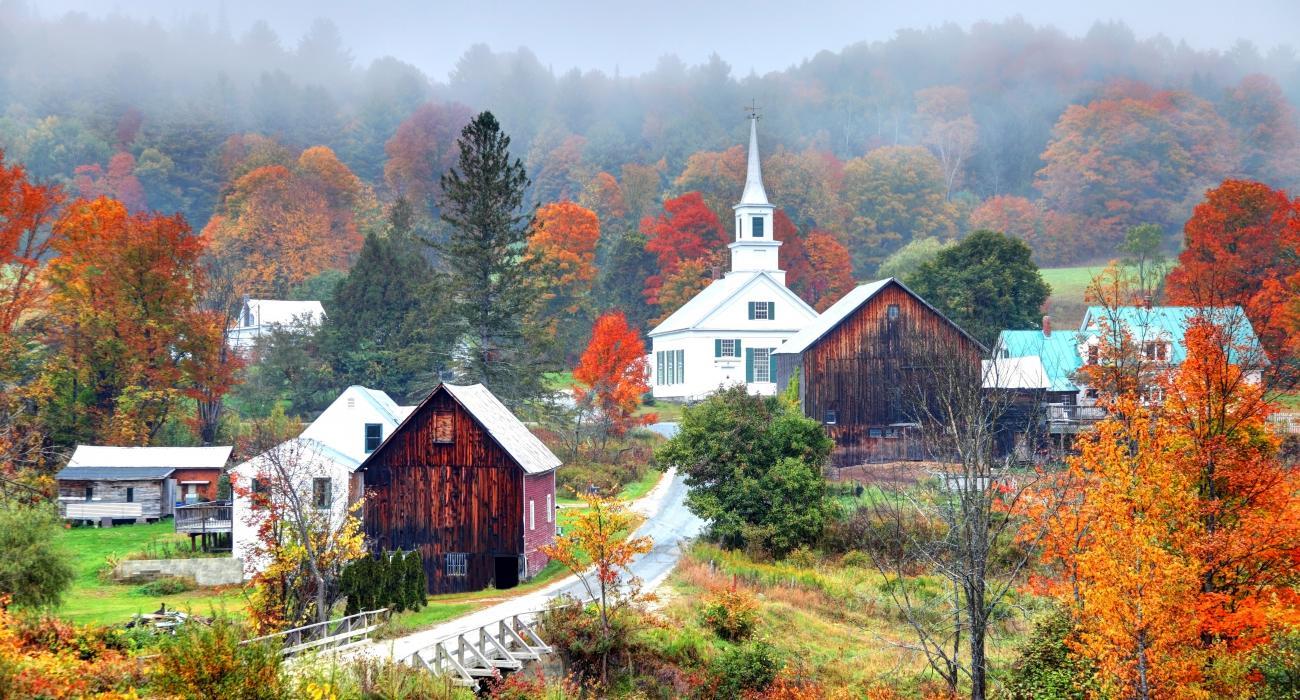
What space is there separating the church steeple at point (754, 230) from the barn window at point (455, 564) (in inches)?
1465

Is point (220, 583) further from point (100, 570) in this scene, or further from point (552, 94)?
point (552, 94)

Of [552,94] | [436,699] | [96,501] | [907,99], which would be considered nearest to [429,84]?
[552,94]

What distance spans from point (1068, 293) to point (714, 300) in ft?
105

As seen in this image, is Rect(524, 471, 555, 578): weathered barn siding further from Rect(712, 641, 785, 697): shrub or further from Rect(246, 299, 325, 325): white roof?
Rect(246, 299, 325, 325): white roof

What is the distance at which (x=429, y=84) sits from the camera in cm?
18925

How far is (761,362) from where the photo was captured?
6806 centimetres

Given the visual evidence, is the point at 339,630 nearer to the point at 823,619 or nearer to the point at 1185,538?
the point at 823,619

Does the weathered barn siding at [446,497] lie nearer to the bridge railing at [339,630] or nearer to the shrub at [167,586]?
the shrub at [167,586]

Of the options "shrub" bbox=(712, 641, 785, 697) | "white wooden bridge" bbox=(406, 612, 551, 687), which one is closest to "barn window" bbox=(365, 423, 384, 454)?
"white wooden bridge" bbox=(406, 612, 551, 687)

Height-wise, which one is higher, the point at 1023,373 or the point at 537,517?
the point at 1023,373

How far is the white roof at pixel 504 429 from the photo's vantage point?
3797cm

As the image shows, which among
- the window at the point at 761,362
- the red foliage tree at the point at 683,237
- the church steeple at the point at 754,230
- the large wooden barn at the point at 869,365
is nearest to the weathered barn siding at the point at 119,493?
the large wooden barn at the point at 869,365

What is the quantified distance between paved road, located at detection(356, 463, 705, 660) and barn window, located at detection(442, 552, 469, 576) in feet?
10.2

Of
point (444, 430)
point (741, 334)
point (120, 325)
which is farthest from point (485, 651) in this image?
point (741, 334)
